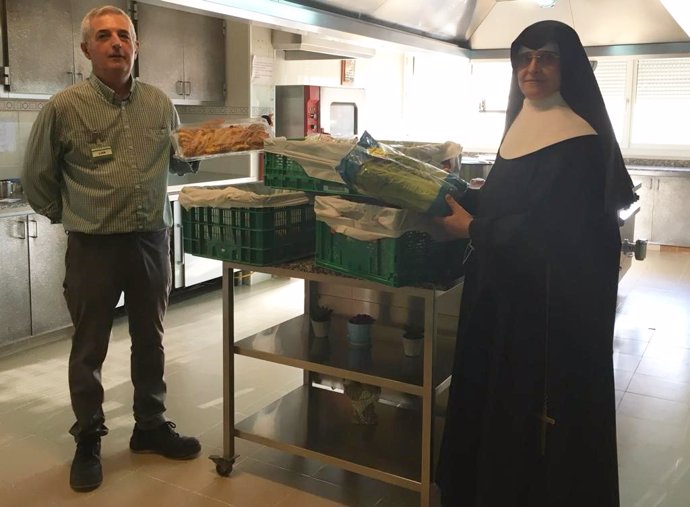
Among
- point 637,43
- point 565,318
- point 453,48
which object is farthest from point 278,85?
point 565,318

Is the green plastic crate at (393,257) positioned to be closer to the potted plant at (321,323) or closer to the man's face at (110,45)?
the potted plant at (321,323)

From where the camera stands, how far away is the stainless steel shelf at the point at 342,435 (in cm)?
240

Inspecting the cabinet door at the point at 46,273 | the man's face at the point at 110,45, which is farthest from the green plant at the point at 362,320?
the cabinet door at the point at 46,273

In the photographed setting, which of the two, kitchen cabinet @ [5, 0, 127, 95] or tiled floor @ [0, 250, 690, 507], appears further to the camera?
kitchen cabinet @ [5, 0, 127, 95]

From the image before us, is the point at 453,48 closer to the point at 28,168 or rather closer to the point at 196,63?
the point at 196,63

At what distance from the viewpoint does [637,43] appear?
4.75m

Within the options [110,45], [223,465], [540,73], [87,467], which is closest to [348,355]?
[223,465]

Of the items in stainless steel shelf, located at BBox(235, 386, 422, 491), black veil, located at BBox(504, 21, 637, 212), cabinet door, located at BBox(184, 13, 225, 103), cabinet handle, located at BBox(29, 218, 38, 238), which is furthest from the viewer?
cabinet door, located at BBox(184, 13, 225, 103)

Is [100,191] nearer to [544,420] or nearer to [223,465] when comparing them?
[223,465]

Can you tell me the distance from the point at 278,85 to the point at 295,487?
12.7 feet

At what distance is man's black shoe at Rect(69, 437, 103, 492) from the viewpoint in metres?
2.55

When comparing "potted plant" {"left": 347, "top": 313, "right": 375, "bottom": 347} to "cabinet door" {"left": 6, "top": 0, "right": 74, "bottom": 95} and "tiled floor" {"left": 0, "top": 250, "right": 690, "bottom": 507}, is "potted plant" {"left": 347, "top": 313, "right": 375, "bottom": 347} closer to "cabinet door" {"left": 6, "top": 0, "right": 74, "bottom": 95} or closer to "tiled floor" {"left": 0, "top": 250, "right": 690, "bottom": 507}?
"tiled floor" {"left": 0, "top": 250, "right": 690, "bottom": 507}

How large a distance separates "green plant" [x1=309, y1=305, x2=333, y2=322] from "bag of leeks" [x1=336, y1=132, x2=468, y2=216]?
729mm

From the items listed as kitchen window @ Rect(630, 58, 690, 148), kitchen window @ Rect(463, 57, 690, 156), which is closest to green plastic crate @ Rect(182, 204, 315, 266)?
kitchen window @ Rect(463, 57, 690, 156)
